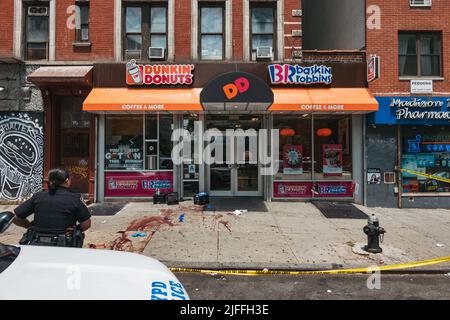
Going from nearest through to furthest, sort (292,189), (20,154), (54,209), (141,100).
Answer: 1. (54,209)
2. (141,100)
3. (20,154)
4. (292,189)

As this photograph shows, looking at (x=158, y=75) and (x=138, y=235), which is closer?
(x=138, y=235)

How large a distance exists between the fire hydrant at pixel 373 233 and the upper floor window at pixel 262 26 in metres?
7.54

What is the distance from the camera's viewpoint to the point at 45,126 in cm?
1198

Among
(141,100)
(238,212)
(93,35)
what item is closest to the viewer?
(238,212)

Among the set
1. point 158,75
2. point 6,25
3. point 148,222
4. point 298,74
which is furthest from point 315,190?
point 6,25

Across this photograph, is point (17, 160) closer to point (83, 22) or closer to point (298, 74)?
point (83, 22)

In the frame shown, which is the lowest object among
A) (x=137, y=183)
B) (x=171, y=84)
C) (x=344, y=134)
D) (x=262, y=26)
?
(x=137, y=183)

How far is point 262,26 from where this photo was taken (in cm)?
1246

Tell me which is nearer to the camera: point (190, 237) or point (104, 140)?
point (190, 237)

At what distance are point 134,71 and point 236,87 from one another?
3.98 metres
